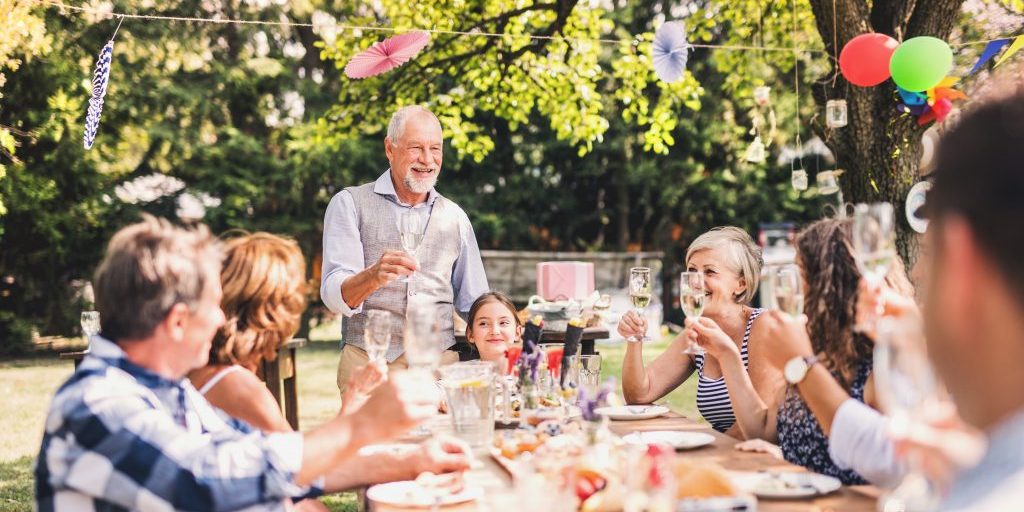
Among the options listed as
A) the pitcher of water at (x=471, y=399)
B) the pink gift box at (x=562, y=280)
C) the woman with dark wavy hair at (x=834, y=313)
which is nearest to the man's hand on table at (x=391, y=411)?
the pitcher of water at (x=471, y=399)

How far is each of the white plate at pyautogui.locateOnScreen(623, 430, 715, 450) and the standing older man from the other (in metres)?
1.68

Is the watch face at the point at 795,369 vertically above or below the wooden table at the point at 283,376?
above

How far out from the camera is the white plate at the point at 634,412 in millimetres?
3027

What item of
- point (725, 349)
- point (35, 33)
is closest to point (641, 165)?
point (35, 33)

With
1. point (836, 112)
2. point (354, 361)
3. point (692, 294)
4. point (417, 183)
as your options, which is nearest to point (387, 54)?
point (417, 183)

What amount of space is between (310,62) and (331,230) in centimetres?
1325

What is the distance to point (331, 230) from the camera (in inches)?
161

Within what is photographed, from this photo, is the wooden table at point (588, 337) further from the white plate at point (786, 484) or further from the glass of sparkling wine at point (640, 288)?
the white plate at point (786, 484)

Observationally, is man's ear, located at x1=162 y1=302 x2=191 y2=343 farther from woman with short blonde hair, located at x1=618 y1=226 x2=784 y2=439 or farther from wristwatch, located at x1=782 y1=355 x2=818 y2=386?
woman with short blonde hair, located at x1=618 y1=226 x2=784 y2=439

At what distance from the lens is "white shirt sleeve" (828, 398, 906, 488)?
1829 millimetres

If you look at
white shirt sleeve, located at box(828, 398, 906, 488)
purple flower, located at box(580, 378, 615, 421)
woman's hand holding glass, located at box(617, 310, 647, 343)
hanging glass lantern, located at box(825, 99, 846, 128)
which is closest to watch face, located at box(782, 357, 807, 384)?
white shirt sleeve, located at box(828, 398, 906, 488)

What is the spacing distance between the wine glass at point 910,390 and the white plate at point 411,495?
0.94 meters

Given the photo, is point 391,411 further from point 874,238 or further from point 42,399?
point 42,399

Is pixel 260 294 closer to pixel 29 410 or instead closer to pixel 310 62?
pixel 29 410
